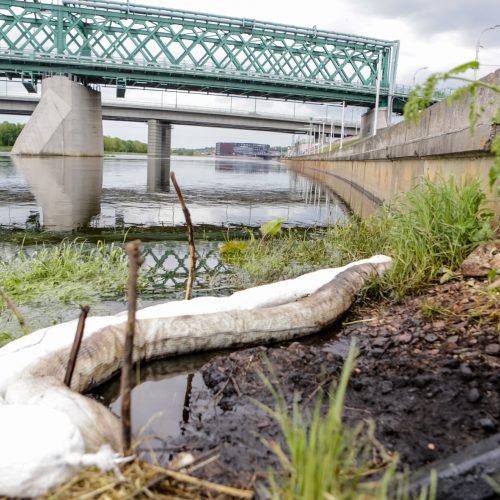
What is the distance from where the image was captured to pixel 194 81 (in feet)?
177

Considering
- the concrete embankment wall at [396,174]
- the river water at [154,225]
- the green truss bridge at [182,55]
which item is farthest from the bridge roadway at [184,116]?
the river water at [154,225]

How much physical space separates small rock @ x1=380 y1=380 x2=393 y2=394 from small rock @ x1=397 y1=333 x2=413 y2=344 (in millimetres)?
582

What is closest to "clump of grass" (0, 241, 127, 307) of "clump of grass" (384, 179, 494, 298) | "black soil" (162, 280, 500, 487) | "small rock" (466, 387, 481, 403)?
"black soil" (162, 280, 500, 487)

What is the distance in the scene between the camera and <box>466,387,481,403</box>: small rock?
2496 mm

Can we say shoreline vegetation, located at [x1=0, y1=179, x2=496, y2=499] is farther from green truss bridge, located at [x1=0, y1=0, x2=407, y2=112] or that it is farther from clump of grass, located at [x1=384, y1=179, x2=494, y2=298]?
green truss bridge, located at [x1=0, y1=0, x2=407, y2=112]

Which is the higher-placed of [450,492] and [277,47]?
[277,47]

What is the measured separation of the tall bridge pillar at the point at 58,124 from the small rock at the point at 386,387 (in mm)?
55814

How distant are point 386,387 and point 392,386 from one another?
Answer: 0.13ft

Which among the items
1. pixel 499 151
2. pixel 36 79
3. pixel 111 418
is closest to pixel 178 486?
pixel 111 418

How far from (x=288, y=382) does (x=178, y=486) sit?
1077mm

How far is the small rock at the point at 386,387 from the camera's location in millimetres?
2725

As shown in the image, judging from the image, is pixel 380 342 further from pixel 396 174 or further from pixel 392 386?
pixel 396 174

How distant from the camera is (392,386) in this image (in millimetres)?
2781

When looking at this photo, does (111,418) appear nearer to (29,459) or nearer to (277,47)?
(29,459)
